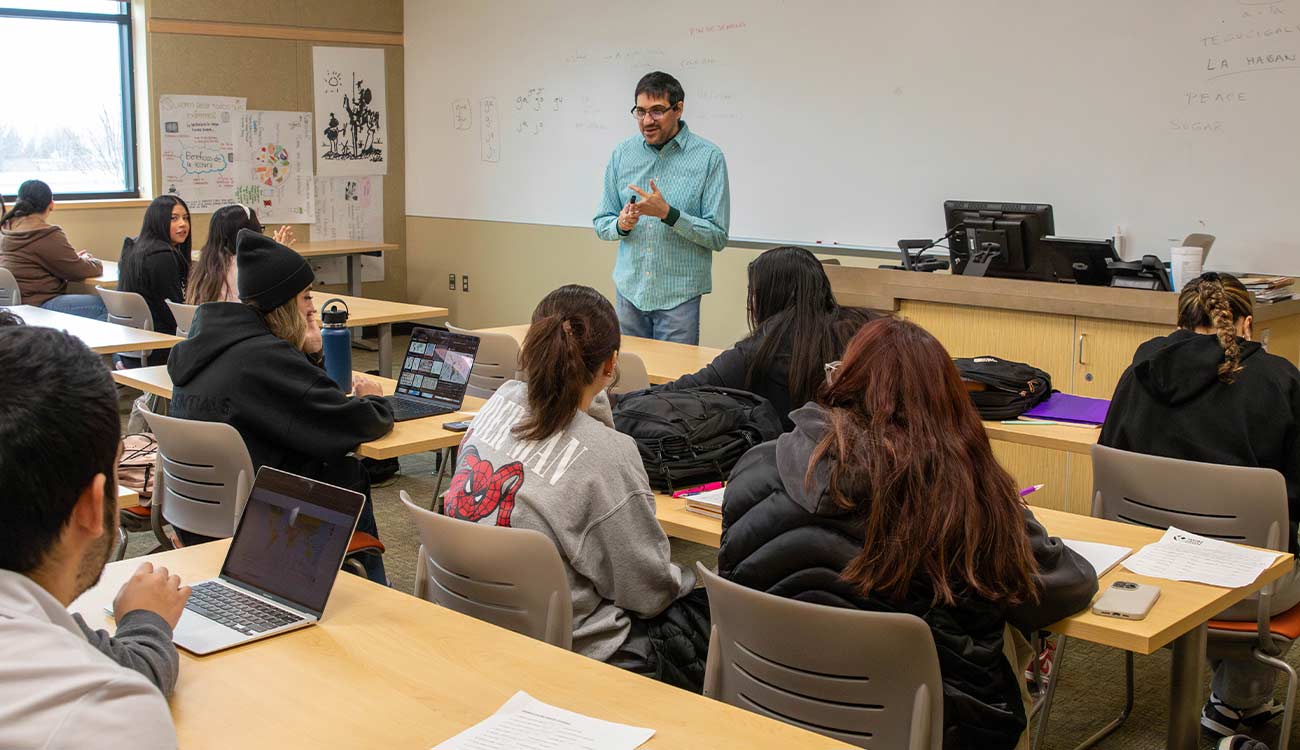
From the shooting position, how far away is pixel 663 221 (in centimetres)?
507

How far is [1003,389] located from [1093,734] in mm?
1037

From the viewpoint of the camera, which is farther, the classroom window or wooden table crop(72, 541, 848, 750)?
the classroom window

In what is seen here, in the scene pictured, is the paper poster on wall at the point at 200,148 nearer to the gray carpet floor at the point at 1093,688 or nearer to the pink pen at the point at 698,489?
the gray carpet floor at the point at 1093,688

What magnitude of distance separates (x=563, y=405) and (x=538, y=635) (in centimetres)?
43

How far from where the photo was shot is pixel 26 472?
1.15 m

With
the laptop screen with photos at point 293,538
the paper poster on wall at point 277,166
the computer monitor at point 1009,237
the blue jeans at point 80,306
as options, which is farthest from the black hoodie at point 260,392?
the paper poster on wall at point 277,166

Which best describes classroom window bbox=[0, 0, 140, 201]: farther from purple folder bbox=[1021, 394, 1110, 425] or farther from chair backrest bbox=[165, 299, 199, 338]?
purple folder bbox=[1021, 394, 1110, 425]

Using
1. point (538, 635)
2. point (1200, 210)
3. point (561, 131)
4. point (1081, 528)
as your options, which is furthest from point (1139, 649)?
point (561, 131)

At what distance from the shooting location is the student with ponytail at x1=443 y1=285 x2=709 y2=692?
2.29m

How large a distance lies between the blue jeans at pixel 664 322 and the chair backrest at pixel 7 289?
309 cm

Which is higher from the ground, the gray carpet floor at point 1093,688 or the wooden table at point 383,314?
the wooden table at point 383,314

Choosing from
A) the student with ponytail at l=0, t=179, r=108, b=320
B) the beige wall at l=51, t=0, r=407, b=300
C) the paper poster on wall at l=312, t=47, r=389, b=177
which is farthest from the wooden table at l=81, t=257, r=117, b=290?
the paper poster on wall at l=312, t=47, r=389, b=177

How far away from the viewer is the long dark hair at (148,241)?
5.89 m

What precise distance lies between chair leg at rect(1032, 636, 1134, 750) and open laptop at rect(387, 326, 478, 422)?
6.06 ft
